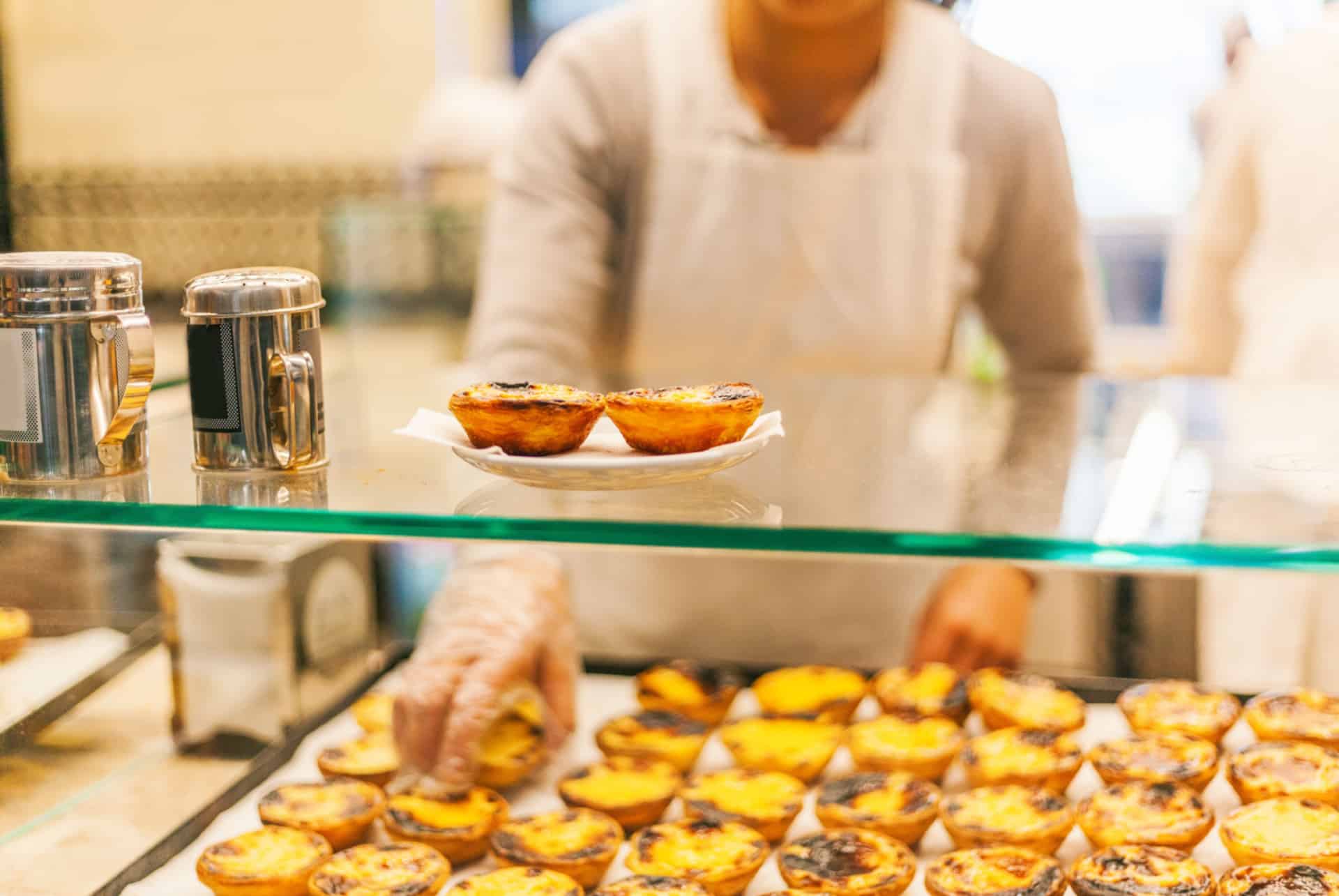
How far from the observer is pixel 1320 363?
1.78 metres

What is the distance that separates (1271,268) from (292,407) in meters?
1.48

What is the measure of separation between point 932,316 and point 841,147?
0.29 metres

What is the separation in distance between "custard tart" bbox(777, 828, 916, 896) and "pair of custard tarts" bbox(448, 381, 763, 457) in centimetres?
41

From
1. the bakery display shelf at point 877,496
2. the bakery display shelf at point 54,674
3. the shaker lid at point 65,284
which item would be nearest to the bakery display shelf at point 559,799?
the bakery display shelf at point 54,674

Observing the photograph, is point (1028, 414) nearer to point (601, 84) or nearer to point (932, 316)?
point (932, 316)

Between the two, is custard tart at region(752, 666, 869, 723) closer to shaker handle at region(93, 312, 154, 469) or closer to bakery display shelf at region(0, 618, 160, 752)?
bakery display shelf at region(0, 618, 160, 752)

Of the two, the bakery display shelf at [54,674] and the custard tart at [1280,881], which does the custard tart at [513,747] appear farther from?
the custard tart at [1280,881]

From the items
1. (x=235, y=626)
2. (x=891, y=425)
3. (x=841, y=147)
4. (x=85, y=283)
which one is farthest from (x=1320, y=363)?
(x=85, y=283)

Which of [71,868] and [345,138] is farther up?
[345,138]

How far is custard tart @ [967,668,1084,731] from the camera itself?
138cm

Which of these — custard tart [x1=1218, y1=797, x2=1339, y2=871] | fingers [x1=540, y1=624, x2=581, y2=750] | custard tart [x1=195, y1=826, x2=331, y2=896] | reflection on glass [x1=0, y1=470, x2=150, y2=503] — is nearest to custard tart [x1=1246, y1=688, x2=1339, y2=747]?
custard tart [x1=1218, y1=797, x2=1339, y2=871]

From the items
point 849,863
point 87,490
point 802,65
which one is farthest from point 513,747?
point 802,65

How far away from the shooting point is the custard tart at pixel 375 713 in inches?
54.5

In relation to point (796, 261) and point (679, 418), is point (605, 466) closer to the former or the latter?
point (679, 418)
